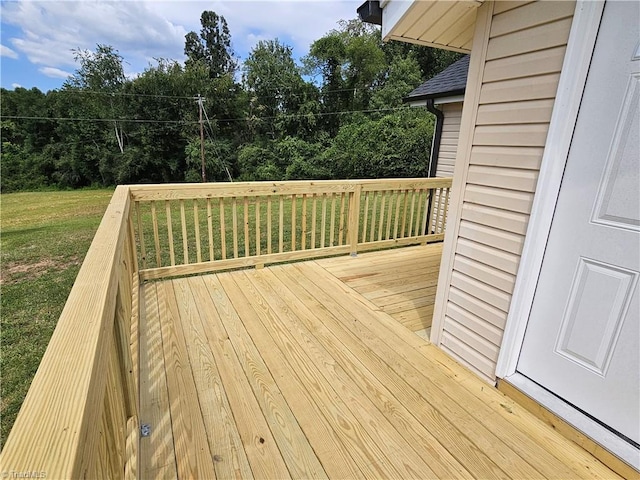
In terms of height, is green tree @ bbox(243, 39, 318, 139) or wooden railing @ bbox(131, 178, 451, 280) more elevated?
green tree @ bbox(243, 39, 318, 139)

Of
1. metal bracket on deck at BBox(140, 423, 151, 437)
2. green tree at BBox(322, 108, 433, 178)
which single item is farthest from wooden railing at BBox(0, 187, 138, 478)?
Result: green tree at BBox(322, 108, 433, 178)

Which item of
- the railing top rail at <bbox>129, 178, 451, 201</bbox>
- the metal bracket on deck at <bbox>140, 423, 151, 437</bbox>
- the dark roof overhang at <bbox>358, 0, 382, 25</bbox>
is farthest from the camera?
the railing top rail at <bbox>129, 178, 451, 201</bbox>

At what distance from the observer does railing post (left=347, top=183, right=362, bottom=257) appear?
4.10 m

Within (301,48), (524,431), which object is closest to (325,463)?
→ (524,431)

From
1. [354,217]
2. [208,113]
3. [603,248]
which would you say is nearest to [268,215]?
[354,217]

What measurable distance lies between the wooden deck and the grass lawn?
94 centimetres

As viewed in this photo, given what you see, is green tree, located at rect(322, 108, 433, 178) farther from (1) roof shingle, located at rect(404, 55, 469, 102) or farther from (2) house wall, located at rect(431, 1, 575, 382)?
(2) house wall, located at rect(431, 1, 575, 382)

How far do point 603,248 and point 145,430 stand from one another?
2323mm

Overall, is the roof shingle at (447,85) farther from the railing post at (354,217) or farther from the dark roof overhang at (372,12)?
the dark roof overhang at (372,12)

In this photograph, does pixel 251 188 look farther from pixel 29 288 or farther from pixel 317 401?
pixel 29 288

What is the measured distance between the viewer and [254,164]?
19281 mm

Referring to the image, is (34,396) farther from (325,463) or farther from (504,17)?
(504,17)

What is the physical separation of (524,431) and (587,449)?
9.9 inches

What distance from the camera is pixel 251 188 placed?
3.58 meters
